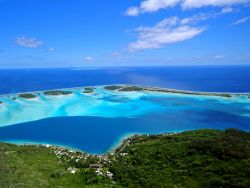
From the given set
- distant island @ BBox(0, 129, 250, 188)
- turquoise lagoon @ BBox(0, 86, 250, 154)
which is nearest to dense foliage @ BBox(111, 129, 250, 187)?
distant island @ BBox(0, 129, 250, 188)

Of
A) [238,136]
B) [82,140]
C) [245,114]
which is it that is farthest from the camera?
[245,114]

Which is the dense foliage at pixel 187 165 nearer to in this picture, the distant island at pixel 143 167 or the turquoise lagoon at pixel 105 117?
the distant island at pixel 143 167

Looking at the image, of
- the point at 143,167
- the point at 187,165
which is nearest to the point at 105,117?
the point at 143,167

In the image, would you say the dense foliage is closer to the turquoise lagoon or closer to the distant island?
the distant island

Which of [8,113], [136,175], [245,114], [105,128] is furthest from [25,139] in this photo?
[245,114]

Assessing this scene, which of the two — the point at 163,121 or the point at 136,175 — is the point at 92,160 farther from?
the point at 163,121

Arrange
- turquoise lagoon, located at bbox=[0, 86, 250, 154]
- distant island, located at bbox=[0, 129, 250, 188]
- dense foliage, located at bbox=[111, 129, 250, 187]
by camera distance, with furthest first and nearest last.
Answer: turquoise lagoon, located at bbox=[0, 86, 250, 154]
distant island, located at bbox=[0, 129, 250, 188]
dense foliage, located at bbox=[111, 129, 250, 187]

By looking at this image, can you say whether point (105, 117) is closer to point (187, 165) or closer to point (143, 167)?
point (143, 167)

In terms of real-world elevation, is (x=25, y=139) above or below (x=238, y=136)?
below
